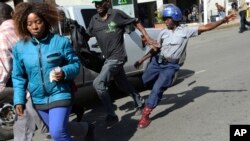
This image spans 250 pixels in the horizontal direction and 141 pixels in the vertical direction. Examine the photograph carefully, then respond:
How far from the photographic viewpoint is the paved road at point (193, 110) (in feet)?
17.2

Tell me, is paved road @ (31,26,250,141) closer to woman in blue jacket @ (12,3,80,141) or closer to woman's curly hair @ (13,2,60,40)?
woman in blue jacket @ (12,3,80,141)

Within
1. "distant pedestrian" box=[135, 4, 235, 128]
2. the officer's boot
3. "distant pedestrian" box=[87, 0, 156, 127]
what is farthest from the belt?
the officer's boot

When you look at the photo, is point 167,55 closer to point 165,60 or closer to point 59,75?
point 165,60

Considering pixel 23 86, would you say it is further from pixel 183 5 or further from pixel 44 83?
pixel 183 5

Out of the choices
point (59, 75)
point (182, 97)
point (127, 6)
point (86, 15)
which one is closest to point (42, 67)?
point (59, 75)

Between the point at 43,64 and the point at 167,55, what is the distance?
2391 millimetres

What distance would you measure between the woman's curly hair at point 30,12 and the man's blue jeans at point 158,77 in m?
2.08

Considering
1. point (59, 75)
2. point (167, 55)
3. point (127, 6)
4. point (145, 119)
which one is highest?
point (127, 6)

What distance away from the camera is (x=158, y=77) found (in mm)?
5809

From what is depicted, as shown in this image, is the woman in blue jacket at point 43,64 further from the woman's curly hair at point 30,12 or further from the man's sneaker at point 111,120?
the man's sneaker at point 111,120

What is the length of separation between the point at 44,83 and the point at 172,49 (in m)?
2.42

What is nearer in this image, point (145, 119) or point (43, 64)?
point (43, 64)

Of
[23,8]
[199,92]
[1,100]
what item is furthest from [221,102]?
[23,8]

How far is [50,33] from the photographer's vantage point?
3971 mm
